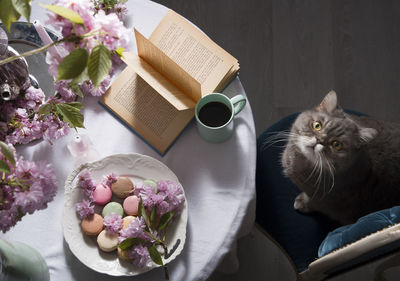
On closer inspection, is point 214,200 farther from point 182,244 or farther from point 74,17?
point 74,17

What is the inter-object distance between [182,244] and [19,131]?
454 mm

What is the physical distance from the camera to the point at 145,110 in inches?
39.5

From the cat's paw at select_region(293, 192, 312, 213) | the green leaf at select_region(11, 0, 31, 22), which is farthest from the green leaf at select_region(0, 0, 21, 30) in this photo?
the cat's paw at select_region(293, 192, 312, 213)

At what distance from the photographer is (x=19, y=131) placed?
857 mm

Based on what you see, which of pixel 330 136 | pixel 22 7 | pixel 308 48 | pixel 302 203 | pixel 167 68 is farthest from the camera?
pixel 308 48

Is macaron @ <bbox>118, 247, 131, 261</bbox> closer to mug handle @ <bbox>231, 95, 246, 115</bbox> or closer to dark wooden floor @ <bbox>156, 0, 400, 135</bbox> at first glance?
mug handle @ <bbox>231, 95, 246, 115</bbox>

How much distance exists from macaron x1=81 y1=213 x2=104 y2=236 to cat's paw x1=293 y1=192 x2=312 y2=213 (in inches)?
24.0

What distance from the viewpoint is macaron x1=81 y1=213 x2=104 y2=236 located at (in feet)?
2.82

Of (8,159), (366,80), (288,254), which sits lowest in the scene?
(288,254)

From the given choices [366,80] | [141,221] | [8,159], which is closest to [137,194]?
[141,221]

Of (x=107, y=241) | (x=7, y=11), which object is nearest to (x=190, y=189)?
(x=107, y=241)

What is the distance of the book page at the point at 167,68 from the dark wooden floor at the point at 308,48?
0.89 m

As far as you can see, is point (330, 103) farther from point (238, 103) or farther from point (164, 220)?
point (164, 220)

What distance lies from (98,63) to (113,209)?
436mm
